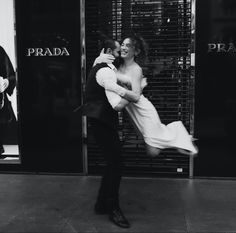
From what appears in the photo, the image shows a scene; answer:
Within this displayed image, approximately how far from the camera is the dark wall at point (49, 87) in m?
6.42

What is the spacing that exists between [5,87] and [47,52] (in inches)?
37.1

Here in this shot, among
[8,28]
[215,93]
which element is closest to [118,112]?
[215,93]

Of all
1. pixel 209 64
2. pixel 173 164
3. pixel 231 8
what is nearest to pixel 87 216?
pixel 173 164

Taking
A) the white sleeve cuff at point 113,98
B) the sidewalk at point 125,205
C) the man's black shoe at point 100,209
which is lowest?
the sidewalk at point 125,205

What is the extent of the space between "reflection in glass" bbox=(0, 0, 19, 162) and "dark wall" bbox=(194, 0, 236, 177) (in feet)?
9.34

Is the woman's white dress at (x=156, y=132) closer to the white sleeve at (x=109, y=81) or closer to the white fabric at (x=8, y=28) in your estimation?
the white sleeve at (x=109, y=81)

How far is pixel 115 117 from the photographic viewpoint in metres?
4.64

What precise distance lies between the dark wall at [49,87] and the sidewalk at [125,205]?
375 mm

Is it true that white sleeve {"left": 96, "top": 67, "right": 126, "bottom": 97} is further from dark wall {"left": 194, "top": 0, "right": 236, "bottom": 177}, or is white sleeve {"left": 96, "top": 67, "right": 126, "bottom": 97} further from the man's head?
dark wall {"left": 194, "top": 0, "right": 236, "bottom": 177}

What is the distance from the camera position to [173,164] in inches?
255

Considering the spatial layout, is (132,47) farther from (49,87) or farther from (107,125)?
(49,87)

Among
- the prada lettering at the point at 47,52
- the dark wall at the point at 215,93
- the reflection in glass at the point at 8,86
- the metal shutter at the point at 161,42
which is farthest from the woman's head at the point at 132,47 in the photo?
the reflection in glass at the point at 8,86

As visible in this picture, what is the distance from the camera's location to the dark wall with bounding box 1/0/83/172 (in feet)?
21.1

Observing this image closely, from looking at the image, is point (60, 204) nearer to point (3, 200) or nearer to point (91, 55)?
point (3, 200)
